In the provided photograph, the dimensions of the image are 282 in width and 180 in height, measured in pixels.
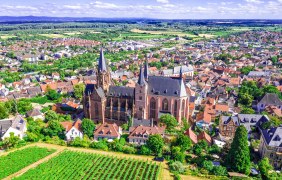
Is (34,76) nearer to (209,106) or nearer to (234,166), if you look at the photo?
(209,106)

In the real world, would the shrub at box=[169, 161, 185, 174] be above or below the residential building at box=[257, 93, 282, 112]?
below

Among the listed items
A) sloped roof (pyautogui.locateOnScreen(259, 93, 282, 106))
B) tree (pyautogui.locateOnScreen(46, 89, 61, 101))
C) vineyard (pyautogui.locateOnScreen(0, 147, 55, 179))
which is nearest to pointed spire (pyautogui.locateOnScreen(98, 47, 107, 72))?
vineyard (pyautogui.locateOnScreen(0, 147, 55, 179))

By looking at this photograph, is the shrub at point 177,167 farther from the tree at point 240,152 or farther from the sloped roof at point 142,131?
the sloped roof at point 142,131

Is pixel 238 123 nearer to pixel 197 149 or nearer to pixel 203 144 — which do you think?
pixel 203 144

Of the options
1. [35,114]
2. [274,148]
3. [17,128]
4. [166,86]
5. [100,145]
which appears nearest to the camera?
[274,148]

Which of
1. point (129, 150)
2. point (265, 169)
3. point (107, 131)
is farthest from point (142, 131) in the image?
point (265, 169)

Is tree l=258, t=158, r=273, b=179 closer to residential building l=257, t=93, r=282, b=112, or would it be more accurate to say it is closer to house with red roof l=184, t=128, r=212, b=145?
house with red roof l=184, t=128, r=212, b=145
